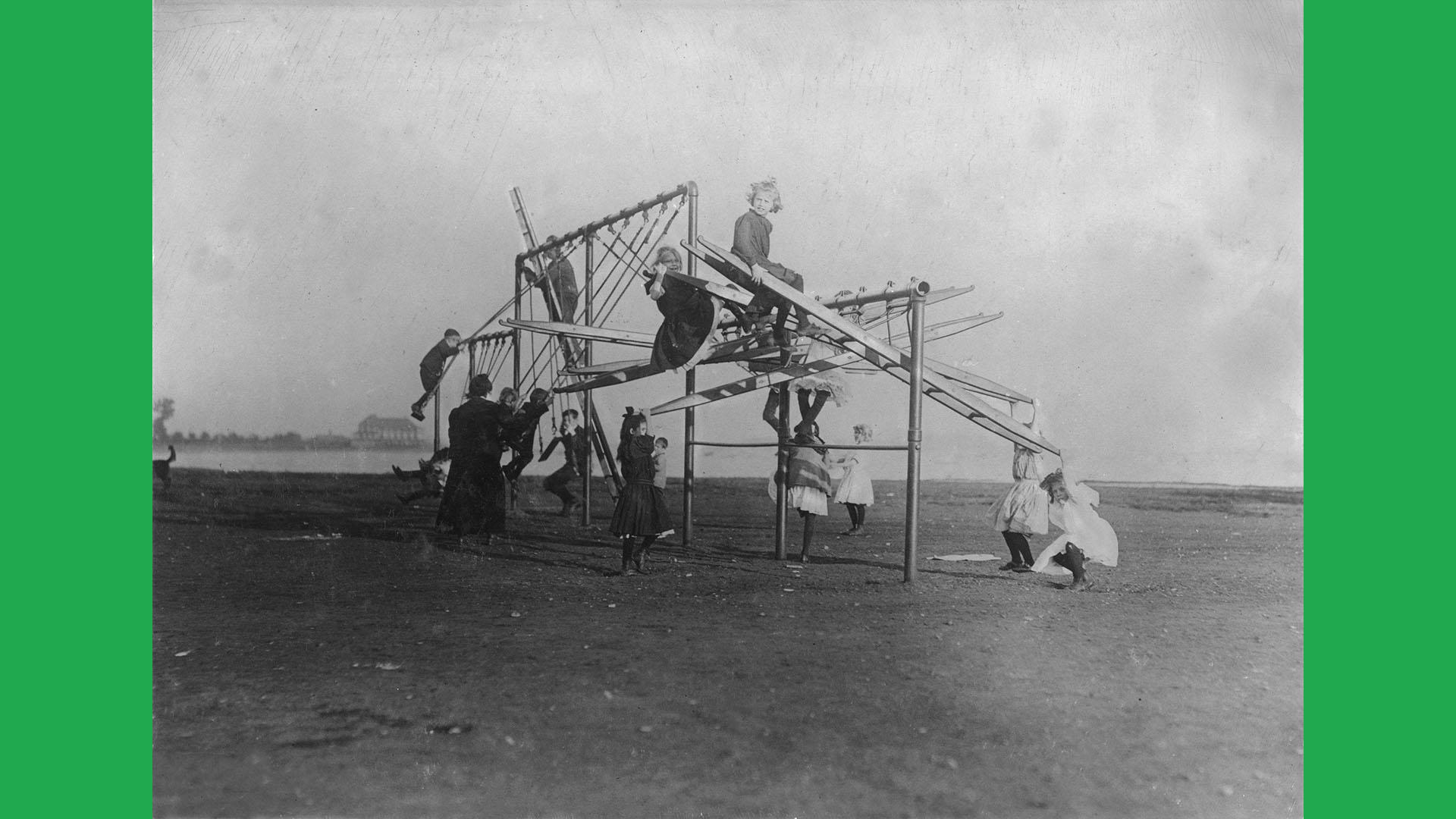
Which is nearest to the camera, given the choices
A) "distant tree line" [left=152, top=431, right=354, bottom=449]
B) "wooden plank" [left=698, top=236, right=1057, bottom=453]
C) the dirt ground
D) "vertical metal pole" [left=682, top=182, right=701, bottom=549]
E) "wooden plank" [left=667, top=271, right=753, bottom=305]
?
the dirt ground

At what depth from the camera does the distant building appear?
27.2 feet

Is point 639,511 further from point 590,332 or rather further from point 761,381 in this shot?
point 590,332

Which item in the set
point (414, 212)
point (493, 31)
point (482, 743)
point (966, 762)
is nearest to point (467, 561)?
point (414, 212)

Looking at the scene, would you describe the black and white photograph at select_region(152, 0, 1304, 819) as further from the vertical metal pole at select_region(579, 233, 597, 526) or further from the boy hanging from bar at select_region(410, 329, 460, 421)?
the vertical metal pole at select_region(579, 233, 597, 526)

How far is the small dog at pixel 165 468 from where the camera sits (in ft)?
23.9

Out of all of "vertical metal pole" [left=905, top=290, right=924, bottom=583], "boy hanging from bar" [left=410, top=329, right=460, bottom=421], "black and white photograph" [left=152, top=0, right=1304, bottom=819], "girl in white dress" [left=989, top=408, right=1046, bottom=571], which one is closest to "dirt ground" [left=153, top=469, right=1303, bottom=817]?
"black and white photograph" [left=152, top=0, right=1304, bottom=819]

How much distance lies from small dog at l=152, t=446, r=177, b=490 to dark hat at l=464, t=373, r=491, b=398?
2.45 m

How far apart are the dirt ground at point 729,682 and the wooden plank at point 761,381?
1416 mm

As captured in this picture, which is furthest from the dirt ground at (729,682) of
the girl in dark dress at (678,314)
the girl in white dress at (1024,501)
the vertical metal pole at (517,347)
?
the vertical metal pole at (517,347)

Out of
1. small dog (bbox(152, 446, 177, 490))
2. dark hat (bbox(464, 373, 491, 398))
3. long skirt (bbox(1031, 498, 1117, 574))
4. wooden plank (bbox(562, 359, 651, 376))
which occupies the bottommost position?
long skirt (bbox(1031, 498, 1117, 574))

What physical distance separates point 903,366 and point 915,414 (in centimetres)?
44

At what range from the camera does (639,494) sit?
7699 mm

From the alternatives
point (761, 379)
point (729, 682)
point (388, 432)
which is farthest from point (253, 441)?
point (729, 682)

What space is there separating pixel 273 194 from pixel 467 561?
3.28m
